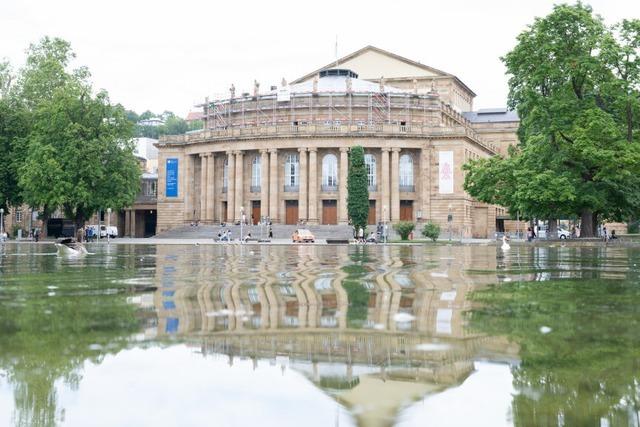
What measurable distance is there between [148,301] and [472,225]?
3398 inches

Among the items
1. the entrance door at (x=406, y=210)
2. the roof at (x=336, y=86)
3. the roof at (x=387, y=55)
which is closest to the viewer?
the entrance door at (x=406, y=210)

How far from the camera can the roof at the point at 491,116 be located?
127 meters

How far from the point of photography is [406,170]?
90.3 meters

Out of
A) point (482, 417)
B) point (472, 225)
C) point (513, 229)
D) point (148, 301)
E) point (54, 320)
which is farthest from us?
point (513, 229)

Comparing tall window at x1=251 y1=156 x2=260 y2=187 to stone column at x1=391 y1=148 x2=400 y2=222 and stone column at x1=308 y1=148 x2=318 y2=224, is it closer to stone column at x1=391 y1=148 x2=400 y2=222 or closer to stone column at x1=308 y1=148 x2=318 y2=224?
stone column at x1=308 y1=148 x2=318 y2=224

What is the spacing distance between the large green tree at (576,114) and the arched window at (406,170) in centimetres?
3926

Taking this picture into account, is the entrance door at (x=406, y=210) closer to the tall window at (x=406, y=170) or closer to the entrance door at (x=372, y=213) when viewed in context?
the tall window at (x=406, y=170)

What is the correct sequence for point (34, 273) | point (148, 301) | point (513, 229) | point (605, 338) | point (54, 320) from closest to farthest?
point (605, 338) < point (54, 320) < point (148, 301) < point (34, 273) < point (513, 229)

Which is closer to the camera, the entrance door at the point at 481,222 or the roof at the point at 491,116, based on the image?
the entrance door at the point at 481,222

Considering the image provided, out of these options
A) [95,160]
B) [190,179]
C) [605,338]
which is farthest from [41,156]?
[605,338]

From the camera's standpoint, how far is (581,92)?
49406 millimetres

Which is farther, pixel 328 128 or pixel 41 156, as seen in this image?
pixel 328 128

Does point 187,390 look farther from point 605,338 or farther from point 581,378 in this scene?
point 605,338

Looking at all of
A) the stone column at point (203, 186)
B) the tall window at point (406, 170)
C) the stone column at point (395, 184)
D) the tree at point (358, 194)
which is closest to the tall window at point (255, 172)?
the stone column at point (203, 186)
